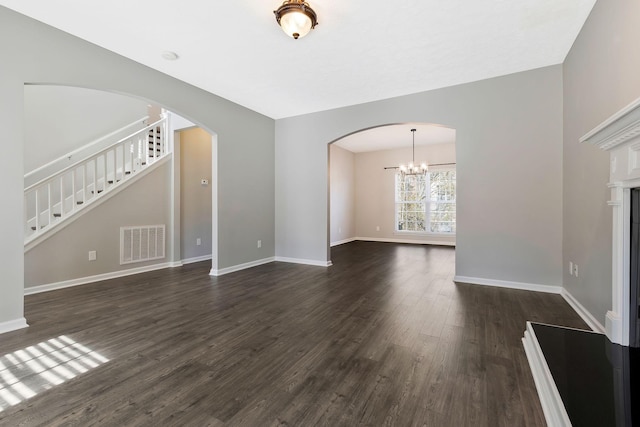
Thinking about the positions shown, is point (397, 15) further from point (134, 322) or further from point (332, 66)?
point (134, 322)

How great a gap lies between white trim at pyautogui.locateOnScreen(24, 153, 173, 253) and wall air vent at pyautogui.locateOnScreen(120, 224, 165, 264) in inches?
22.0

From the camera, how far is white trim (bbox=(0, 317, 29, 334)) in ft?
8.13

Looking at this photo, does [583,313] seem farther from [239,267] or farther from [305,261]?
[239,267]

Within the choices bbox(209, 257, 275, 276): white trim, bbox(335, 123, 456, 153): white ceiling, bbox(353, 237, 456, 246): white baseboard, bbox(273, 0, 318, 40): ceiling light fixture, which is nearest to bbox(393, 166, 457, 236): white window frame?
bbox(353, 237, 456, 246): white baseboard

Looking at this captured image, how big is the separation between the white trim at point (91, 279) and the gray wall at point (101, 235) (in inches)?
1.9

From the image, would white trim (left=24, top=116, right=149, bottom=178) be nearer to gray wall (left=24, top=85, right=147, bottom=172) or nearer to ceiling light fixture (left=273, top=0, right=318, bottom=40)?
gray wall (left=24, top=85, right=147, bottom=172)

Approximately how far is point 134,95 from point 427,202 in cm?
750

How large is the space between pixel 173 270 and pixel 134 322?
239 cm

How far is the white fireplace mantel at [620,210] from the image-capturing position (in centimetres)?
177

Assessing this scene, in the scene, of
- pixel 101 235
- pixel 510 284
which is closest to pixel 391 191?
pixel 510 284

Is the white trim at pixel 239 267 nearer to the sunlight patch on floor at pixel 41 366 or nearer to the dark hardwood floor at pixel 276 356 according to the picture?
the dark hardwood floor at pixel 276 356

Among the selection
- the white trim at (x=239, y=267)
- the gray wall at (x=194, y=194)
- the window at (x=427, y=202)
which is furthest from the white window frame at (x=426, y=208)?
the gray wall at (x=194, y=194)

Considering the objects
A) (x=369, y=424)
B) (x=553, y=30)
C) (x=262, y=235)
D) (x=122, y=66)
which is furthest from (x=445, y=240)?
(x=122, y=66)

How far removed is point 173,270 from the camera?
4957 mm
